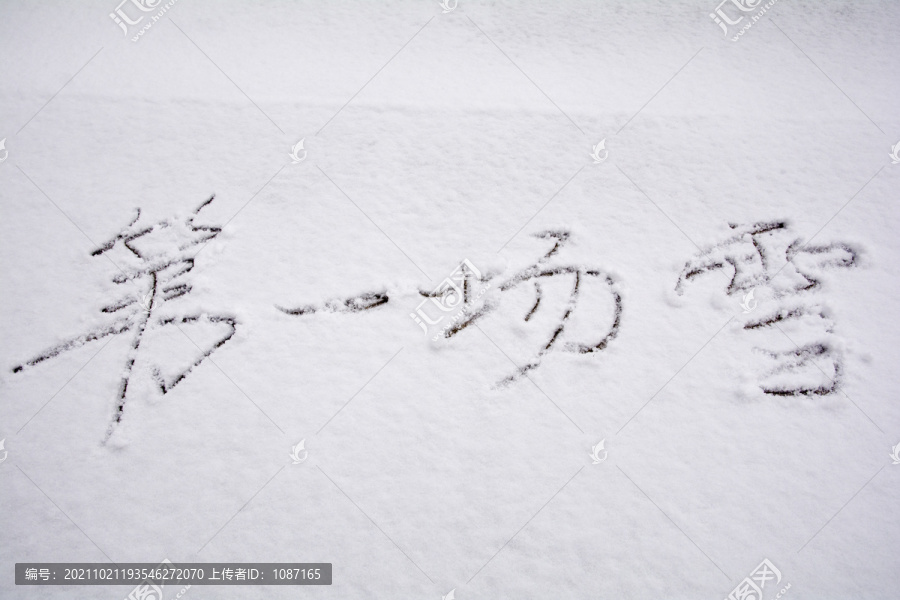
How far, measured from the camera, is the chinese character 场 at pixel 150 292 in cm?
116

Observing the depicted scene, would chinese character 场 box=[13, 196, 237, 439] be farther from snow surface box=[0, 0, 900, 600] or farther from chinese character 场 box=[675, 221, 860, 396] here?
chinese character 场 box=[675, 221, 860, 396]

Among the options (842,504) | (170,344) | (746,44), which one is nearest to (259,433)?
(170,344)

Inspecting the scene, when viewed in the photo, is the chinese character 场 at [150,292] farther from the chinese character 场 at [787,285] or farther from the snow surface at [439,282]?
the chinese character 场 at [787,285]

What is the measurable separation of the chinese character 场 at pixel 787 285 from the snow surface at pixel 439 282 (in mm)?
10

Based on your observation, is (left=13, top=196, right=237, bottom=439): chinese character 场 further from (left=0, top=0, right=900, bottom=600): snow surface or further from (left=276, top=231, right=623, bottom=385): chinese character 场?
(left=276, top=231, right=623, bottom=385): chinese character 场

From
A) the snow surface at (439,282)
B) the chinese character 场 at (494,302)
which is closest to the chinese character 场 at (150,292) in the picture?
the snow surface at (439,282)

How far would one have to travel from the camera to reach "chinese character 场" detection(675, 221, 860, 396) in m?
1.15
